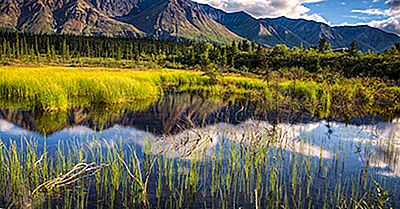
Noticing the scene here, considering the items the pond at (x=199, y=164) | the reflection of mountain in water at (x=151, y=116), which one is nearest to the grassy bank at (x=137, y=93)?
the reflection of mountain in water at (x=151, y=116)

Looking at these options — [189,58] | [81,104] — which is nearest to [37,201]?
[81,104]

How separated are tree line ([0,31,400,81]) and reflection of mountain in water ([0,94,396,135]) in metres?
3.29

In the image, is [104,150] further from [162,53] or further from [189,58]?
[162,53]

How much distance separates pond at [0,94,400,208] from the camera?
294 inches

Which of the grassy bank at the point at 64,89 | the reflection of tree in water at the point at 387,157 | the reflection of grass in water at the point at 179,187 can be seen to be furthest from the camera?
the grassy bank at the point at 64,89

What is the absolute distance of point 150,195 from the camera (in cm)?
775

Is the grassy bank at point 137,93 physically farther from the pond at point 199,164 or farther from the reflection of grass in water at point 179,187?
the reflection of grass in water at point 179,187

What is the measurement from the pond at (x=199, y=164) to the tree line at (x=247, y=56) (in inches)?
148

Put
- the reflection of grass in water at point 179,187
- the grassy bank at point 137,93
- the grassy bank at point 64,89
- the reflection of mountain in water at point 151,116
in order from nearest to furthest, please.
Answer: the reflection of grass in water at point 179,187 → the reflection of mountain in water at point 151,116 → the grassy bank at point 64,89 → the grassy bank at point 137,93

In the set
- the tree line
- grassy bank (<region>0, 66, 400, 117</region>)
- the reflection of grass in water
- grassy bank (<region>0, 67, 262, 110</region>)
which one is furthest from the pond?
the tree line

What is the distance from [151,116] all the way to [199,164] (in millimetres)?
9523

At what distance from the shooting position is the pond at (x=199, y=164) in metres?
7.46

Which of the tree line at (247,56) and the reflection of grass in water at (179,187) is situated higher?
the tree line at (247,56)

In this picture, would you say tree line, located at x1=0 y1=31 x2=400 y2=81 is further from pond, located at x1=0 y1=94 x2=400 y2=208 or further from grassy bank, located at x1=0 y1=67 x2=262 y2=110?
grassy bank, located at x1=0 y1=67 x2=262 y2=110
